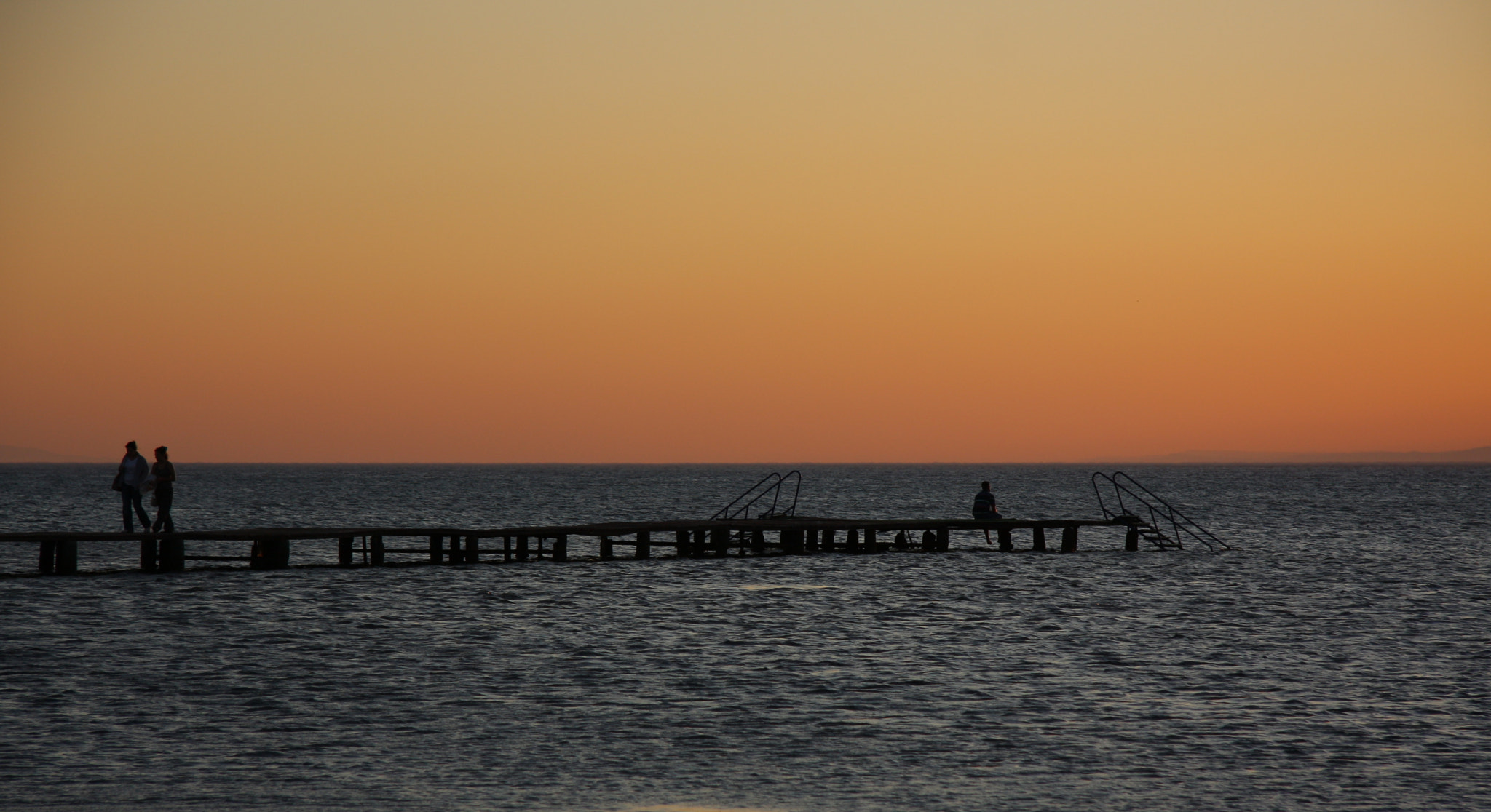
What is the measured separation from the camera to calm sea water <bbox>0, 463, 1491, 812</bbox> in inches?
509

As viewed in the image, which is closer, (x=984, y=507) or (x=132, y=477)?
(x=132, y=477)

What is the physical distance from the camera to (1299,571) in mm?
40438

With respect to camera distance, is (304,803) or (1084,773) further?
(1084,773)

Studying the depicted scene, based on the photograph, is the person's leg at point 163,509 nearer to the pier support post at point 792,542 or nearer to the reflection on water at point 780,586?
the reflection on water at point 780,586

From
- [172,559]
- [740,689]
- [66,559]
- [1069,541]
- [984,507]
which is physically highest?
[984,507]

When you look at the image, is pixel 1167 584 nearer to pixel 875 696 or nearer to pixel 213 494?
pixel 875 696

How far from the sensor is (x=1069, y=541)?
45.4 m

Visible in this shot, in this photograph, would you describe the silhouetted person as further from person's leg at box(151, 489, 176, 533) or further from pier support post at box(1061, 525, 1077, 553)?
pier support post at box(1061, 525, 1077, 553)

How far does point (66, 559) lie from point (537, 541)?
48.2 feet

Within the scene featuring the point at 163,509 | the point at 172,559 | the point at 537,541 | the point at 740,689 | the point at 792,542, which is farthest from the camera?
the point at 792,542

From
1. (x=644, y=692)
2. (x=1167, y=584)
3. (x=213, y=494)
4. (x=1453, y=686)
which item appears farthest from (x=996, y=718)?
(x=213, y=494)

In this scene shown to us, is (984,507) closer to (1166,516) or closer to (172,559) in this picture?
(1166,516)

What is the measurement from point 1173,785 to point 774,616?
14.0 meters

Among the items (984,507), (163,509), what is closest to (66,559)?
(163,509)
